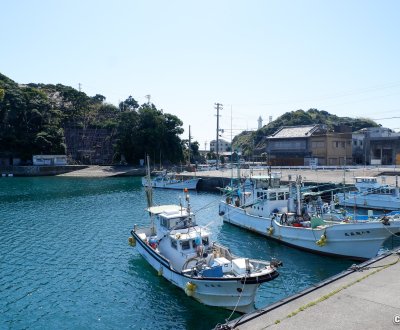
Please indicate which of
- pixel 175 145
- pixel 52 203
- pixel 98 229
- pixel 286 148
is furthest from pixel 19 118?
pixel 98 229

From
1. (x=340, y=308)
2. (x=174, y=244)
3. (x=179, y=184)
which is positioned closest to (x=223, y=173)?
(x=179, y=184)

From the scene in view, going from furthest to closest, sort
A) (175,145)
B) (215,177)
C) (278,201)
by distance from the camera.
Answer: (175,145), (215,177), (278,201)

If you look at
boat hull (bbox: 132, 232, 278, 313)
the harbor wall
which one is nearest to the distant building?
the harbor wall

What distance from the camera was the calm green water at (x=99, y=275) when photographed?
1505 cm

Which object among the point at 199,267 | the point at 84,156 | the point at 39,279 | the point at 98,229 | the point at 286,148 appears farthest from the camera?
the point at 84,156

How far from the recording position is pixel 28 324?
1469 centimetres

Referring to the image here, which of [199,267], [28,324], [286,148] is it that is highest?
[286,148]

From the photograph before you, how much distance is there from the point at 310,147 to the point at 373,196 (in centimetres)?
2947

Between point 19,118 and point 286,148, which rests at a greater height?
point 19,118

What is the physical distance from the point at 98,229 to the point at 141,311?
1641 centimetres

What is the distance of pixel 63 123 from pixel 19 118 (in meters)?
13.8

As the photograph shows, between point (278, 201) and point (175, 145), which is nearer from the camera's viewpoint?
point (278, 201)

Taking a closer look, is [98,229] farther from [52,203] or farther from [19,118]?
[19,118]

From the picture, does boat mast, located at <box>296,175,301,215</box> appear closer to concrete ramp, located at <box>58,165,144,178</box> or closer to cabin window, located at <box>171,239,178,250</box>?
cabin window, located at <box>171,239,178,250</box>
